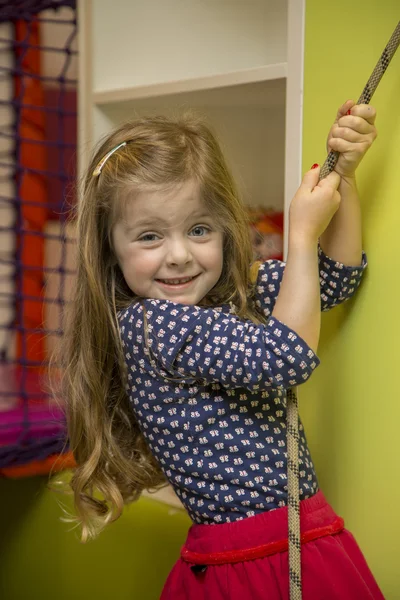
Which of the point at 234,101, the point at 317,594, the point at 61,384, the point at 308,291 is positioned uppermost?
the point at 234,101

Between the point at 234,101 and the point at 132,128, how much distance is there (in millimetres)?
323

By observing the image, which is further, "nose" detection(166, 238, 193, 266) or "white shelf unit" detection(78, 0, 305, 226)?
"white shelf unit" detection(78, 0, 305, 226)

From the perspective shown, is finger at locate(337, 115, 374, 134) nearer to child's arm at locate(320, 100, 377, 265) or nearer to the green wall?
child's arm at locate(320, 100, 377, 265)

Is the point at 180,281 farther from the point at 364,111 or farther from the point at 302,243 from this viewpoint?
the point at 364,111

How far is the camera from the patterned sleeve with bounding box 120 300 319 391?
0.82m

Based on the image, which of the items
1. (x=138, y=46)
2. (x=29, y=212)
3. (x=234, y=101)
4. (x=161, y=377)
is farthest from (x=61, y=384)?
(x=29, y=212)

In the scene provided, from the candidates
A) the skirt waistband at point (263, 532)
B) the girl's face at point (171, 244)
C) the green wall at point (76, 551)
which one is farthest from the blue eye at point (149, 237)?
the green wall at point (76, 551)

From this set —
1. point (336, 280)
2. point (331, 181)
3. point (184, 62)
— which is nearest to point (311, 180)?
point (331, 181)

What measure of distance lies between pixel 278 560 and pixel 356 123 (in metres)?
0.49

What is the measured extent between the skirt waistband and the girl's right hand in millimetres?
310

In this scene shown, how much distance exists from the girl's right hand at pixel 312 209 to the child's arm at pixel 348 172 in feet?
0.12

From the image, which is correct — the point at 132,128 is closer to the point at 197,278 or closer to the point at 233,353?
the point at 197,278

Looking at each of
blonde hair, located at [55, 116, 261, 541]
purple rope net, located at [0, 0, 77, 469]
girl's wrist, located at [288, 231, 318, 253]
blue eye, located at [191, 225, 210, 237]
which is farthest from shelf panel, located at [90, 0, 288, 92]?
girl's wrist, located at [288, 231, 318, 253]

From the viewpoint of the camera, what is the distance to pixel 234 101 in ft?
4.15
